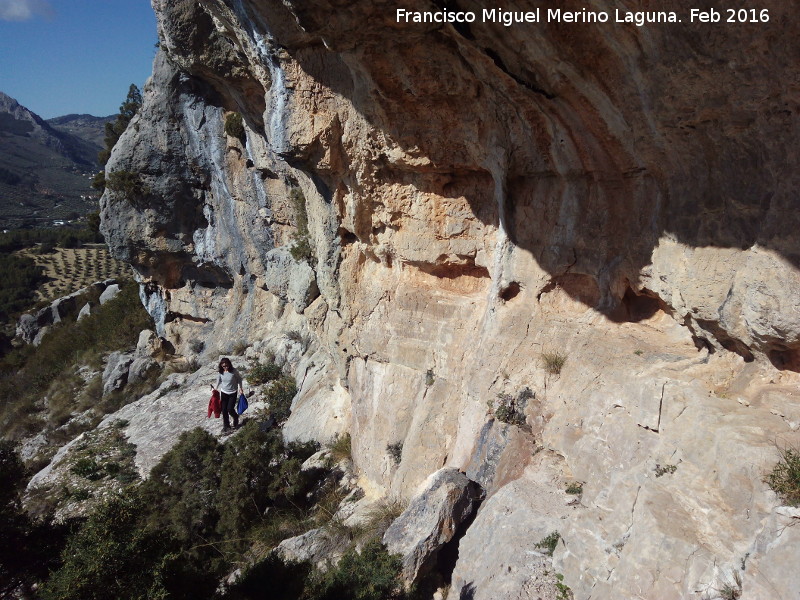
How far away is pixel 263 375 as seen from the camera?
1337 centimetres

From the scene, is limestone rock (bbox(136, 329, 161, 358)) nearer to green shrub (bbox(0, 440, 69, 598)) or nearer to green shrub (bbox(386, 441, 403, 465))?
green shrub (bbox(0, 440, 69, 598))

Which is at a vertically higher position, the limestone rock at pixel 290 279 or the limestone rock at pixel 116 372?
the limestone rock at pixel 290 279

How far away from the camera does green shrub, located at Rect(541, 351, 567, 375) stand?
6066 millimetres

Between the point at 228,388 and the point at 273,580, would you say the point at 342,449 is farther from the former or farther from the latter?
the point at 273,580

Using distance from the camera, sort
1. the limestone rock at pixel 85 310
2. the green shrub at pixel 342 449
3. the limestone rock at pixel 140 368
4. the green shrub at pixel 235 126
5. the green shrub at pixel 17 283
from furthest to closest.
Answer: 1. the green shrub at pixel 17 283
2. the limestone rock at pixel 85 310
3. the limestone rock at pixel 140 368
4. the green shrub at pixel 235 126
5. the green shrub at pixel 342 449

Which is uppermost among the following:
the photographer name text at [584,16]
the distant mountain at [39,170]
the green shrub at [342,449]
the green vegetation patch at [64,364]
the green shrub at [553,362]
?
the distant mountain at [39,170]

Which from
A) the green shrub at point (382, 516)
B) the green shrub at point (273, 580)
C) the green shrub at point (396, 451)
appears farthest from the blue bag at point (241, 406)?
the green shrub at point (273, 580)

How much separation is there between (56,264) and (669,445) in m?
52.5

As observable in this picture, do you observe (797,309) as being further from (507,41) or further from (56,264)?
(56,264)

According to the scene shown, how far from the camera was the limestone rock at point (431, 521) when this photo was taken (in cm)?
565

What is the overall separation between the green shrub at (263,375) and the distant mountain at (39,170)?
64241 mm

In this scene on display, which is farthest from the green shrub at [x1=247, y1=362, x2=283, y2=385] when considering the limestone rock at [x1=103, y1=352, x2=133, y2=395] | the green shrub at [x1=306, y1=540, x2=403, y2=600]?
the green shrub at [x1=306, y1=540, x2=403, y2=600]

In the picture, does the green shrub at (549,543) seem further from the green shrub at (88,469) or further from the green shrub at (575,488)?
the green shrub at (88,469)

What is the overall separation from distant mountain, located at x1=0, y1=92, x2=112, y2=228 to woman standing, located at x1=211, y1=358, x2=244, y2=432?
6653 cm
